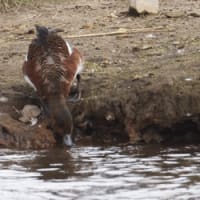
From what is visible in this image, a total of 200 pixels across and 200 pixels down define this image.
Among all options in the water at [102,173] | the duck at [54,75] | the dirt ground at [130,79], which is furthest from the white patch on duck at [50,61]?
the water at [102,173]

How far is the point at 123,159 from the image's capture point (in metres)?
7.39

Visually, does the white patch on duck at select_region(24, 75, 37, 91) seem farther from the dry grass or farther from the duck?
the dry grass

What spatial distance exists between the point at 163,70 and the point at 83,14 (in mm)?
3624

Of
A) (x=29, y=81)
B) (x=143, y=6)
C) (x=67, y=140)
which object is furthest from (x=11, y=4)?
(x=67, y=140)

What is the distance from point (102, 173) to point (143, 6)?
16.0 ft

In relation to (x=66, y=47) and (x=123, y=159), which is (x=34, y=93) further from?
(x=123, y=159)

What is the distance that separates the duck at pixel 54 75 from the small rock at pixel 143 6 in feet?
10.8

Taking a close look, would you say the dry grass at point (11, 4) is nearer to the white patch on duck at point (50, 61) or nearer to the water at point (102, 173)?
the white patch on duck at point (50, 61)

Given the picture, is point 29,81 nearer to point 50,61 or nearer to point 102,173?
point 50,61

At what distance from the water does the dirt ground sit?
0.26 meters

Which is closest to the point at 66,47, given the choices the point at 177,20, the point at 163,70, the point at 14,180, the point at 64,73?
the point at 64,73

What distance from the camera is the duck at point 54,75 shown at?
7.78 meters

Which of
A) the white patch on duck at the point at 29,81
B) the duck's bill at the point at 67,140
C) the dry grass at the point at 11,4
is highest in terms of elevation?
→ the dry grass at the point at 11,4

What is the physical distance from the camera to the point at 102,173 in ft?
22.6
